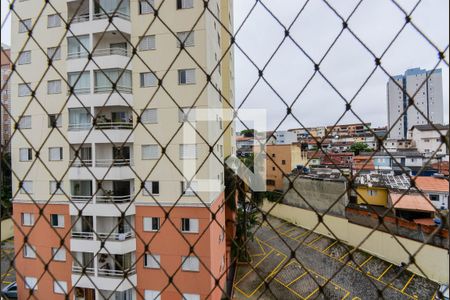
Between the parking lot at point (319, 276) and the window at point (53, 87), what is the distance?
9.70ft

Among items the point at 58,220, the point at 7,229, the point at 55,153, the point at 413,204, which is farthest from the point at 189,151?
the point at 7,229

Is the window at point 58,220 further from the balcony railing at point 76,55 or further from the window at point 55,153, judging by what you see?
the balcony railing at point 76,55

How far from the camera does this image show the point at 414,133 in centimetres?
430

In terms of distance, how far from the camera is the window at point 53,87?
9.65 feet

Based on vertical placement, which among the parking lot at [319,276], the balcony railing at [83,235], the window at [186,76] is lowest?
the parking lot at [319,276]

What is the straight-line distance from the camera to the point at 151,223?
9.25 feet

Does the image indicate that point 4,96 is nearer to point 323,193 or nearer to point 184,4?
point 184,4

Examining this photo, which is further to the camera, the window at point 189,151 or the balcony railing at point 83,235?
the balcony railing at point 83,235

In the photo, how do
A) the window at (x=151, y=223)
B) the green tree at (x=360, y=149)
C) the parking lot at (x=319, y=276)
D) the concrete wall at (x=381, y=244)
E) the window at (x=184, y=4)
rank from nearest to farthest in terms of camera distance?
the window at (x=184, y=4)
the window at (x=151, y=223)
the concrete wall at (x=381, y=244)
the parking lot at (x=319, y=276)
the green tree at (x=360, y=149)

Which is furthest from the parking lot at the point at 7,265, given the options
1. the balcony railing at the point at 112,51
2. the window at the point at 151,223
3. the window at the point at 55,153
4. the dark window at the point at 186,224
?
the balcony railing at the point at 112,51

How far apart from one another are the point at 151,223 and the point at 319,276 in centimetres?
292

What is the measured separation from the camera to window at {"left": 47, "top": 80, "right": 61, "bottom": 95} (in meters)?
2.94

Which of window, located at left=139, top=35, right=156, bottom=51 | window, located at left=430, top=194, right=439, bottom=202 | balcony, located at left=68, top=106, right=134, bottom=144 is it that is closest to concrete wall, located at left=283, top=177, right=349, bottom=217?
window, located at left=430, top=194, right=439, bottom=202

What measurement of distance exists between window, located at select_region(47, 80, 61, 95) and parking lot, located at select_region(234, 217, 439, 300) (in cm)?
296
